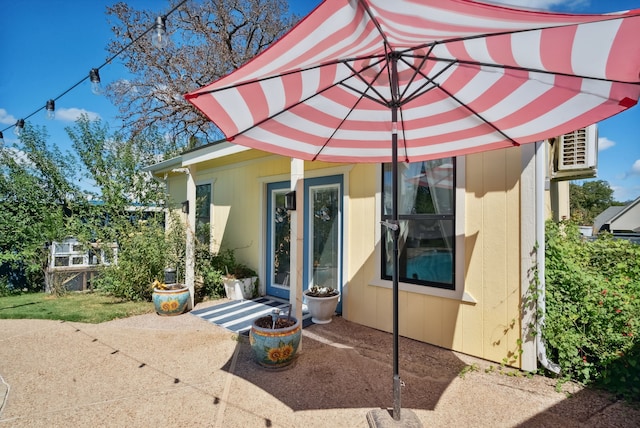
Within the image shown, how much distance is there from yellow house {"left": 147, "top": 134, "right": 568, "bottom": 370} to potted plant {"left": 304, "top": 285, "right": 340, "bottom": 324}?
0.23m

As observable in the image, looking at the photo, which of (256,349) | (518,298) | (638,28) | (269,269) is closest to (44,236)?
(269,269)

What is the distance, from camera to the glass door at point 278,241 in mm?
5891

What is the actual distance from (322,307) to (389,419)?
226cm

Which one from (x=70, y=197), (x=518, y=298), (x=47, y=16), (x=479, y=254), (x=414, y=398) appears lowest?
(x=414, y=398)

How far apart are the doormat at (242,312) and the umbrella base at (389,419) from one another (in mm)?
2192

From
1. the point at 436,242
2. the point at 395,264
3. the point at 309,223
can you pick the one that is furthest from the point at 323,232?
the point at 395,264

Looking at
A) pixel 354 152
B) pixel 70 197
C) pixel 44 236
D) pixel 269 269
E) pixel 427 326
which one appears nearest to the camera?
pixel 354 152

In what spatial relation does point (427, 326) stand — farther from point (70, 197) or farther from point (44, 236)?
point (70, 197)

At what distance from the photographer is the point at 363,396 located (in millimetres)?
2691

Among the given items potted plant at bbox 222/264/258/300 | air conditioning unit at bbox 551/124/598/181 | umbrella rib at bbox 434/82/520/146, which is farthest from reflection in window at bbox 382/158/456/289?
potted plant at bbox 222/264/258/300

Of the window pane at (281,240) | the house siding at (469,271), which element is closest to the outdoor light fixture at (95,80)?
the window pane at (281,240)

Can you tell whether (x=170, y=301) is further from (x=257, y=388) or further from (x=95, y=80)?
(x=95, y=80)

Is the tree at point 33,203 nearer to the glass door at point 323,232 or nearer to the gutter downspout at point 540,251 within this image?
the glass door at point 323,232

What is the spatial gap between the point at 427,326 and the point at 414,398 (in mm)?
1225
